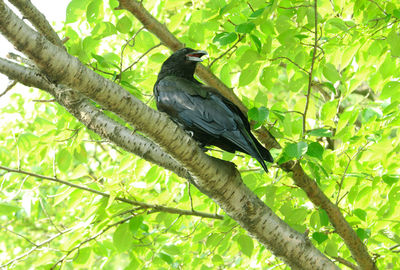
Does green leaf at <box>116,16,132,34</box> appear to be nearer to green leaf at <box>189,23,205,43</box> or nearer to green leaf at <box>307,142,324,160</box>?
green leaf at <box>189,23,205,43</box>

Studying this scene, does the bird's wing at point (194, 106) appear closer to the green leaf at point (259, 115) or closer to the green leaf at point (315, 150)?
the green leaf at point (259, 115)

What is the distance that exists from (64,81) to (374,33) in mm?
2062

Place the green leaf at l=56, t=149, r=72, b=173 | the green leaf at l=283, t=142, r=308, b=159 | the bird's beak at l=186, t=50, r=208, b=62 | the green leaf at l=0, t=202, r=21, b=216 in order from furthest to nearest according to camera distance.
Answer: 1. the bird's beak at l=186, t=50, r=208, b=62
2. the green leaf at l=56, t=149, r=72, b=173
3. the green leaf at l=0, t=202, r=21, b=216
4. the green leaf at l=283, t=142, r=308, b=159

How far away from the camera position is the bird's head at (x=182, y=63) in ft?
12.3

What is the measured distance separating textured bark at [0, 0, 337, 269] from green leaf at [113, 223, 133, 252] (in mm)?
952

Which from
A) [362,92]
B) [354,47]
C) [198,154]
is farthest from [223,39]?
[362,92]

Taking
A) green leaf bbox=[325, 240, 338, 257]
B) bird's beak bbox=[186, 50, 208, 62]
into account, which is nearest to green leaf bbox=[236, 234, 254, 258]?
green leaf bbox=[325, 240, 338, 257]

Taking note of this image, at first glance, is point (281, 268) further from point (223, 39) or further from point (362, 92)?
point (362, 92)

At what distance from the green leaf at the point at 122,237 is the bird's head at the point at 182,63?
1.45 m

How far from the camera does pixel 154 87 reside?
11.5 feet

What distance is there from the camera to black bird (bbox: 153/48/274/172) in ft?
9.42

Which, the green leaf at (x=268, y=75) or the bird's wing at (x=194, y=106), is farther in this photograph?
the green leaf at (x=268, y=75)

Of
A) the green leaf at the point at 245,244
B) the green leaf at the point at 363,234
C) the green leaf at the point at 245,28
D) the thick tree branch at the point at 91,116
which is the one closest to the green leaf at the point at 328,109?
the green leaf at the point at 363,234

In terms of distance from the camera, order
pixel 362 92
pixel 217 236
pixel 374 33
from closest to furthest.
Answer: pixel 374 33 < pixel 217 236 < pixel 362 92
